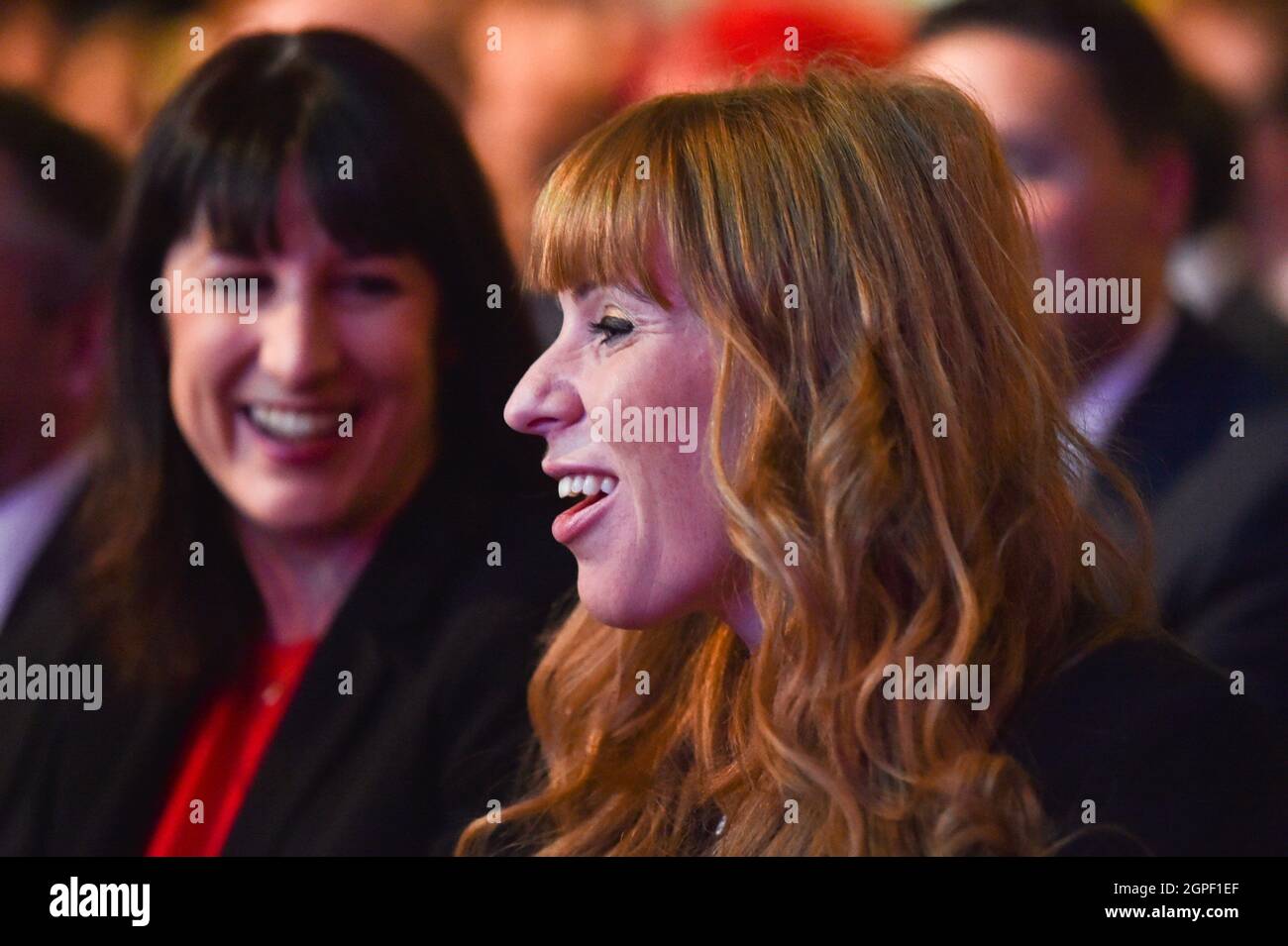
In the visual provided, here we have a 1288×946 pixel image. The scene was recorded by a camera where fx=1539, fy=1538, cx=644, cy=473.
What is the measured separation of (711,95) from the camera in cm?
141

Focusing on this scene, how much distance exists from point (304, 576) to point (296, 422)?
198 mm

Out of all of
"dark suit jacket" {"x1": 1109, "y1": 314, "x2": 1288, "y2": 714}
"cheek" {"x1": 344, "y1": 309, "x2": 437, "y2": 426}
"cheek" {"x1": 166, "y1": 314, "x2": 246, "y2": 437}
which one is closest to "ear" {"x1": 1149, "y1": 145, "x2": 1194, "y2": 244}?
"dark suit jacket" {"x1": 1109, "y1": 314, "x2": 1288, "y2": 714}

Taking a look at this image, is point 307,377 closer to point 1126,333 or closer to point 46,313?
point 46,313

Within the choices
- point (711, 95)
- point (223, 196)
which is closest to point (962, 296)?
point (711, 95)

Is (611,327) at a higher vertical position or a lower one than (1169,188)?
lower

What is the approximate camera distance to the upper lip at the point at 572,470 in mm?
Result: 1423

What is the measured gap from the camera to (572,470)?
144 cm

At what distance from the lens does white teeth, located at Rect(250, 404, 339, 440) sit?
1.81 m

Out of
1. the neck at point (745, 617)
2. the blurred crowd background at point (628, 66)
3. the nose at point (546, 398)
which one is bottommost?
the neck at point (745, 617)

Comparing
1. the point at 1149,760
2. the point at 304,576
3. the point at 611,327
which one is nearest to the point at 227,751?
the point at 304,576

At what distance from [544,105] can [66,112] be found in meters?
0.75

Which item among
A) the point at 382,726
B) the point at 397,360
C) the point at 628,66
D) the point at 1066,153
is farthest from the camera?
the point at 628,66

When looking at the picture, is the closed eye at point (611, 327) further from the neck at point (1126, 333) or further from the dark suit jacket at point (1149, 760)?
the neck at point (1126, 333)

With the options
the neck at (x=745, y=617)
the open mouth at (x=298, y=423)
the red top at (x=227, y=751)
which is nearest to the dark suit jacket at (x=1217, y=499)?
the neck at (x=745, y=617)
